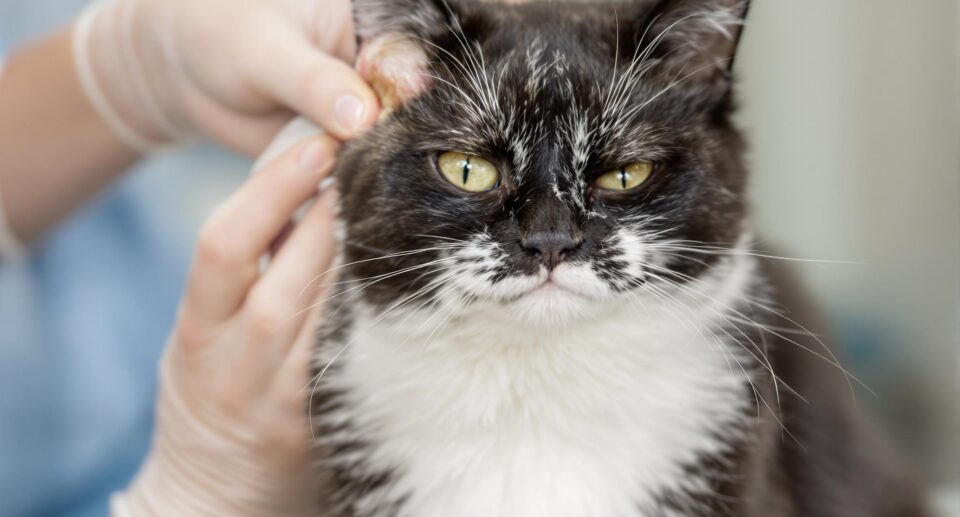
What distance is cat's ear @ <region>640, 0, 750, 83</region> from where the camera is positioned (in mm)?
788

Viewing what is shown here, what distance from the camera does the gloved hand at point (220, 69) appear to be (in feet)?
2.91

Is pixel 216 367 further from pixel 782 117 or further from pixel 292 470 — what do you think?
pixel 782 117

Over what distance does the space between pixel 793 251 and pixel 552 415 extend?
2.65ft

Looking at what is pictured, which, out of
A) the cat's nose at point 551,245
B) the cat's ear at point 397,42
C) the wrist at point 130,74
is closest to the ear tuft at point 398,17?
the cat's ear at point 397,42

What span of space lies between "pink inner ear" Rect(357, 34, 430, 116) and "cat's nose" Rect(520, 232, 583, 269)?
0.23 m

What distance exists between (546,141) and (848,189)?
3.66 ft

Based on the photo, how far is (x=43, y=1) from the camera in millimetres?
1537

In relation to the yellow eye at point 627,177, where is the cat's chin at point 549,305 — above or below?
below

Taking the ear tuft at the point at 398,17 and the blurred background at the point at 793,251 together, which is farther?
the blurred background at the point at 793,251

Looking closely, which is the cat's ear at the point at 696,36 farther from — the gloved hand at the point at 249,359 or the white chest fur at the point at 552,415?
the gloved hand at the point at 249,359

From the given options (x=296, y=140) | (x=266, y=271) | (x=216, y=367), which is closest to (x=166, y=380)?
(x=216, y=367)

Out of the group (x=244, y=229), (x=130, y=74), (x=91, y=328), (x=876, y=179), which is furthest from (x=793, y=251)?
(x=91, y=328)

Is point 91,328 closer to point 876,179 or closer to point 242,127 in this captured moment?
point 242,127

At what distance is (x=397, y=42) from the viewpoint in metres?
0.83
